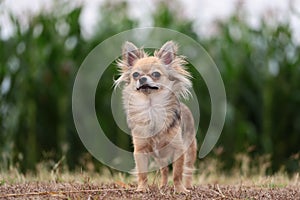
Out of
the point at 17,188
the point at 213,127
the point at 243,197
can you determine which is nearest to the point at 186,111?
the point at 243,197

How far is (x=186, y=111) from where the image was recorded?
18.6 feet

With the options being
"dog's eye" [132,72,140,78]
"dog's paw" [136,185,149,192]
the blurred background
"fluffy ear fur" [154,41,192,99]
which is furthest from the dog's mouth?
the blurred background

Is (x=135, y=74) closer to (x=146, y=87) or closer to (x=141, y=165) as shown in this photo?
(x=146, y=87)

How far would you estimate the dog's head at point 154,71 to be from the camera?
498cm

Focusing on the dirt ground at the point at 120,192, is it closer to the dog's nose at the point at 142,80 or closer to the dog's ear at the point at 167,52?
the dog's nose at the point at 142,80

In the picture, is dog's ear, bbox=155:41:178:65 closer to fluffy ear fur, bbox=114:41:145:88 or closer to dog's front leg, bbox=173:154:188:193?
fluffy ear fur, bbox=114:41:145:88

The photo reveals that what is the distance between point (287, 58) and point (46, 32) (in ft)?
14.4

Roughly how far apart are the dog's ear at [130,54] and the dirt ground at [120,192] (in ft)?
3.28

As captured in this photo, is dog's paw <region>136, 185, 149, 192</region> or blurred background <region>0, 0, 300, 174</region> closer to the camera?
dog's paw <region>136, 185, 149, 192</region>

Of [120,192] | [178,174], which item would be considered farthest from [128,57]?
[120,192]

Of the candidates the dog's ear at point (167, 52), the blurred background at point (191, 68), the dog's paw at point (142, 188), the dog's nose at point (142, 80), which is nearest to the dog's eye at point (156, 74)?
the dog's nose at point (142, 80)

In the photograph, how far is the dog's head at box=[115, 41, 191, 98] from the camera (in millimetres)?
4979

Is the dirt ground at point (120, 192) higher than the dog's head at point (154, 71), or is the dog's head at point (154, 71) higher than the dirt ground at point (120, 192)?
the dog's head at point (154, 71)

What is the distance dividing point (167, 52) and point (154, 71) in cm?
35
